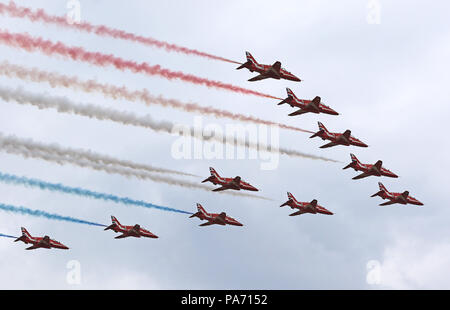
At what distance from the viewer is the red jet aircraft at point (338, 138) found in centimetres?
10774

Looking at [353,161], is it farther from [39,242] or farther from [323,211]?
[39,242]

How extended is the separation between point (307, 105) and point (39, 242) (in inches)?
1366

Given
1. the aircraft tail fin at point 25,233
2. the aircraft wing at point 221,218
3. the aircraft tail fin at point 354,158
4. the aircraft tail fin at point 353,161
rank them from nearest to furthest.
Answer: the aircraft tail fin at point 353,161 < the aircraft tail fin at point 354,158 < the aircraft tail fin at point 25,233 < the aircraft wing at point 221,218

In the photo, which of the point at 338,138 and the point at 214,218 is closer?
the point at 338,138

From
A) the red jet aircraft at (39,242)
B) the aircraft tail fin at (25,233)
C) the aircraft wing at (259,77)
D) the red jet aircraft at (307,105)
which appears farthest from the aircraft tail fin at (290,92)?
the aircraft tail fin at (25,233)

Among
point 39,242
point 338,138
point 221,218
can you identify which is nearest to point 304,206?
point 221,218

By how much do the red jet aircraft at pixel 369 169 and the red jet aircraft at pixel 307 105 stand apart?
7.99m

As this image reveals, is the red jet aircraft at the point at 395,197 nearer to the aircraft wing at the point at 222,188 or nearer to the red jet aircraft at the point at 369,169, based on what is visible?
the red jet aircraft at the point at 369,169

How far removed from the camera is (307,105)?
4141 inches
